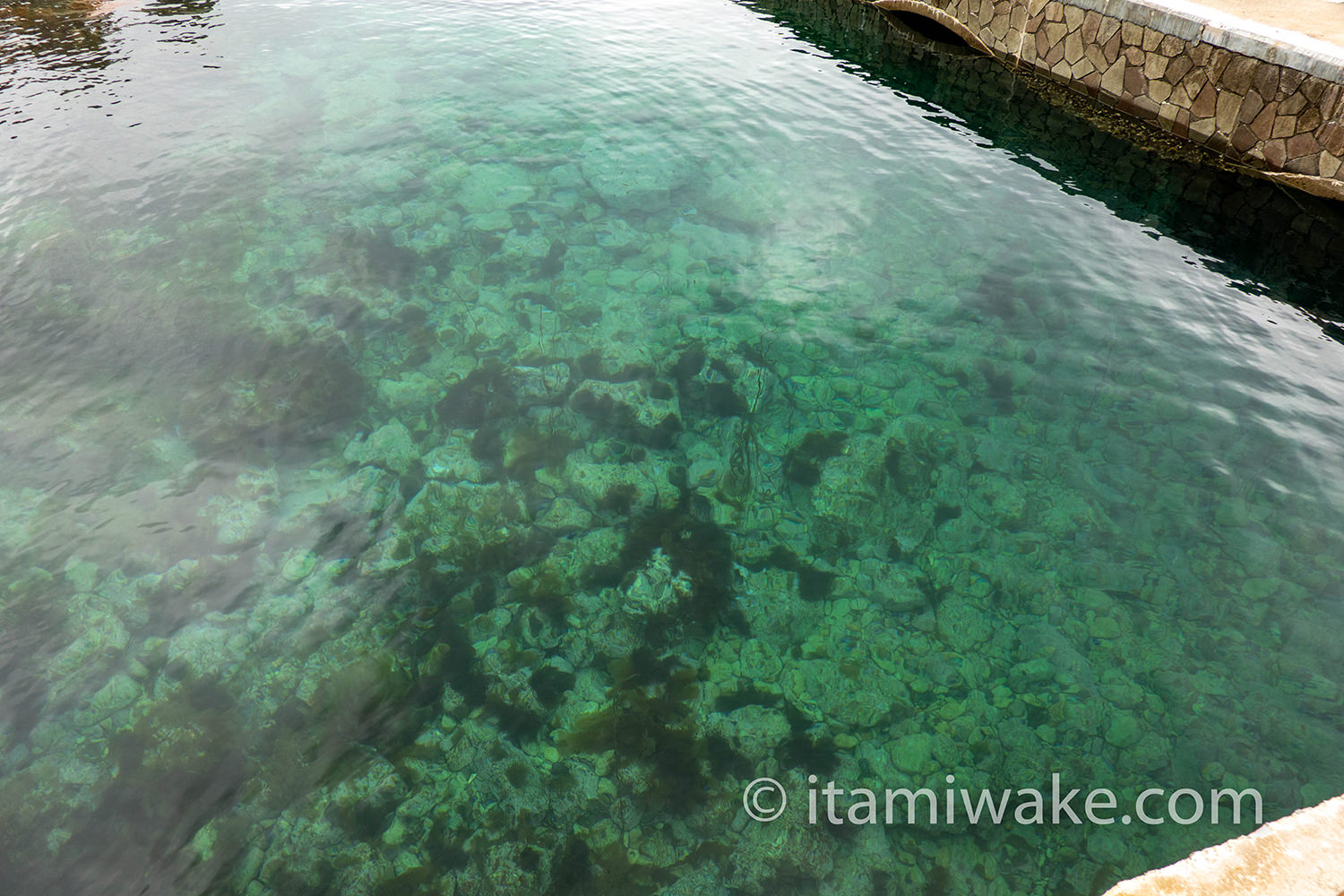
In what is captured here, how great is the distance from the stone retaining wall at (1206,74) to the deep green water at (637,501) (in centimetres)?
65

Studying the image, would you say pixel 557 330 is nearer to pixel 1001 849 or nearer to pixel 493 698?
pixel 493 698

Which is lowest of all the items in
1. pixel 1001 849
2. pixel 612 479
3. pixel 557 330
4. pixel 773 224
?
pixel 1001 849

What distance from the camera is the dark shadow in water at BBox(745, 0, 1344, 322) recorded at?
28.2 ft

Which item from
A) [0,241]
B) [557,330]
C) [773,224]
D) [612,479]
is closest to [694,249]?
[773,224]

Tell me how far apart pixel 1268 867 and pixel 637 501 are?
15.0ft

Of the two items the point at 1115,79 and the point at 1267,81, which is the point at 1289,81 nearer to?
the point at 1267,81

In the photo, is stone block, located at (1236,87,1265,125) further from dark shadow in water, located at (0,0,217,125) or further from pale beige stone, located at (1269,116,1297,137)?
dark shadow in water, located at (0,0,217,125)

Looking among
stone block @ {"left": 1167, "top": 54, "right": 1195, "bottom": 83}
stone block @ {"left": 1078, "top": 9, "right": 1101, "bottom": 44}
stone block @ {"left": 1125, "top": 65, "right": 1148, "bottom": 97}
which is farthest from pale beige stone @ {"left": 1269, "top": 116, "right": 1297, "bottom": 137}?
stone block @ {"left": 1078, "top": 9, "right": 1101, "bottom": 44}

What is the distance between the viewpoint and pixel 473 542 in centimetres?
591

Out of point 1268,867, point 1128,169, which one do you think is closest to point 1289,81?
point 1128,169

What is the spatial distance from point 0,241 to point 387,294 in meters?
5.21

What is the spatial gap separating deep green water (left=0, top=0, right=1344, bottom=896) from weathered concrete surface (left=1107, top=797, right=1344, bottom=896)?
1.29 m

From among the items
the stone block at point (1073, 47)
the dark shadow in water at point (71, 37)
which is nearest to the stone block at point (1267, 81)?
the stone block at point (1073, 47)

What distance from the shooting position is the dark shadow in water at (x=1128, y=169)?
8.60 m
